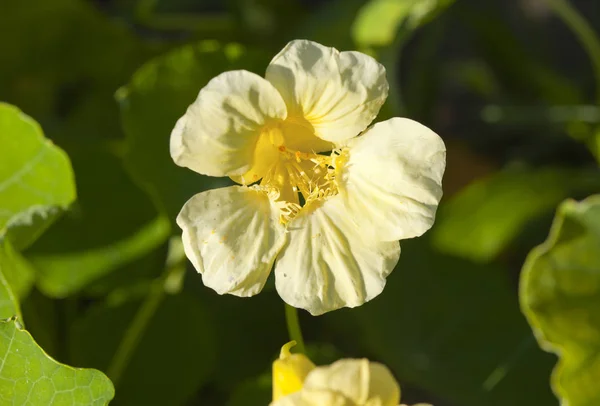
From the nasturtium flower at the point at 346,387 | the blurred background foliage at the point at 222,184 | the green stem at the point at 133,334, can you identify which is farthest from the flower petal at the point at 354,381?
the green stem at the point at 133,334

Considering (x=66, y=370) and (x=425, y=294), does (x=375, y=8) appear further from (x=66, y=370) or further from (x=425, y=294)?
(x=66, y=370)

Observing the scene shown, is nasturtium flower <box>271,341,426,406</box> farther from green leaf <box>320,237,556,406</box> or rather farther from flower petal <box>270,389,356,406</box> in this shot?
green leaf <box>320,237,556,406</box>

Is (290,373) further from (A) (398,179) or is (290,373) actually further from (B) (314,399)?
(A) (398,179)

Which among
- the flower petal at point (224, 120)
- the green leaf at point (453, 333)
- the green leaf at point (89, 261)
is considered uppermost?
the flower petal at point (224, 120)

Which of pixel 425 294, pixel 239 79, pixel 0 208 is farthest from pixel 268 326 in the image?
pixel 239 79

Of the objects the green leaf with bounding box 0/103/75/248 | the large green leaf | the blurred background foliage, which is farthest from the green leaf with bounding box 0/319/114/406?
the large green leaf

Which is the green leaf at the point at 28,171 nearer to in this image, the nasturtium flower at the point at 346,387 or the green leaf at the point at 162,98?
the green leaf at the point at 162,98

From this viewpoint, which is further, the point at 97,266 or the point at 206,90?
the point at 97,266
